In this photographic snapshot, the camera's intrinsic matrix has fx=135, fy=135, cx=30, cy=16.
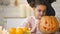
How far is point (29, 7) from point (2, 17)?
178 mm

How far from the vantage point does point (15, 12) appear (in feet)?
2.68

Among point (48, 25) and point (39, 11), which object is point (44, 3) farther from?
point (48, 25)

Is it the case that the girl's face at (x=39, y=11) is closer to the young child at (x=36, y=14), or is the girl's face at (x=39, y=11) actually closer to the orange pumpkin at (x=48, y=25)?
the young child at (x=36, y=14)

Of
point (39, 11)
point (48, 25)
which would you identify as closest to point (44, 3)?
point (39, 11)

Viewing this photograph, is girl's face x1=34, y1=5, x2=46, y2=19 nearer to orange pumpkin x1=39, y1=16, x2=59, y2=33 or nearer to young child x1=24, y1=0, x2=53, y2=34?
young child x1=24, y1=0, x2=53, y2=34

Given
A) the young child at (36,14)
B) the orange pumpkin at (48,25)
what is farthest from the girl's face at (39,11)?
the orange pumpkin at (48,25)

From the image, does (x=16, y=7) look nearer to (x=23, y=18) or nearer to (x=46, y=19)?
(x=23, y=18)

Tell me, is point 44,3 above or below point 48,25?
above

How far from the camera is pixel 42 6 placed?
2.67 feet

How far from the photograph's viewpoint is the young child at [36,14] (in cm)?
81

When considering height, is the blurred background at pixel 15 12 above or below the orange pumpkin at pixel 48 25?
above

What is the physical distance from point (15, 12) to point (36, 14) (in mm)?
129

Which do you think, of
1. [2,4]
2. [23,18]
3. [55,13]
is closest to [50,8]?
[55,13]

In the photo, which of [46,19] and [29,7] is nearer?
[46,19]
